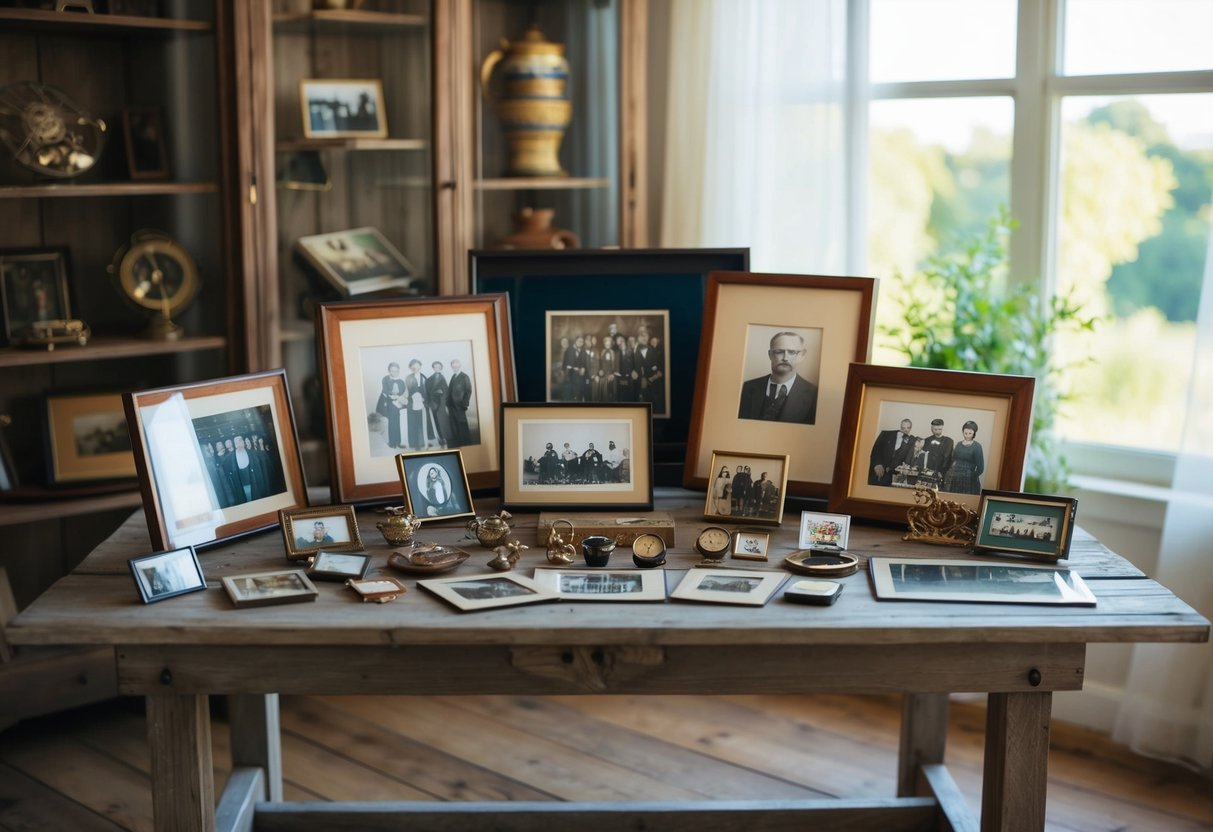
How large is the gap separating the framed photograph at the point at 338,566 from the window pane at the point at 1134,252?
175cm

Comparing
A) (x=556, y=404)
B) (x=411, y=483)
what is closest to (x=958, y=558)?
(x=556, y=404)

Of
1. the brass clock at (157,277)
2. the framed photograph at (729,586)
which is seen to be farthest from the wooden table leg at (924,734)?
the brass clock at (157,277)

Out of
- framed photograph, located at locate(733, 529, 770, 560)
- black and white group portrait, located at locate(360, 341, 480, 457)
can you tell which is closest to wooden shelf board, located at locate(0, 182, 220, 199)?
black and white group portrait, located at locate(360, 341, 480, 457)

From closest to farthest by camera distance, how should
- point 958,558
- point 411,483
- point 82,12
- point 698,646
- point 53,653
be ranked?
point 698,646 < point 958,558 < point 411,483 < point 82,12 < point 53,653

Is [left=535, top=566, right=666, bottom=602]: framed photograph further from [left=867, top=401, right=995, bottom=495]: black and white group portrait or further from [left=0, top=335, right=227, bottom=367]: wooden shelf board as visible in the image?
[left=0, top=335, right=227, bottom=367]: wooden shelf board

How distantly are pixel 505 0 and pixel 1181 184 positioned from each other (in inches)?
64.7

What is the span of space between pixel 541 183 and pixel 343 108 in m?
0.51

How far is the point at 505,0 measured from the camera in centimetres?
285

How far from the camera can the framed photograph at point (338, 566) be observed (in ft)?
5.65

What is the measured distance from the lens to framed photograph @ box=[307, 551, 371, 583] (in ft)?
5.65

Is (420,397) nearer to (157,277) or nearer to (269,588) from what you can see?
(269,588)

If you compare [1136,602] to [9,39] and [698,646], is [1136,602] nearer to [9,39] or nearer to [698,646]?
[698,646]

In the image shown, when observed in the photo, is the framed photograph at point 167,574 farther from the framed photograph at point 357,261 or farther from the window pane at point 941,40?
the window pane at point 941,40

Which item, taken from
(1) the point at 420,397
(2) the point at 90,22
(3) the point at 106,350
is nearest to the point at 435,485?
(1) the point at 420,397
